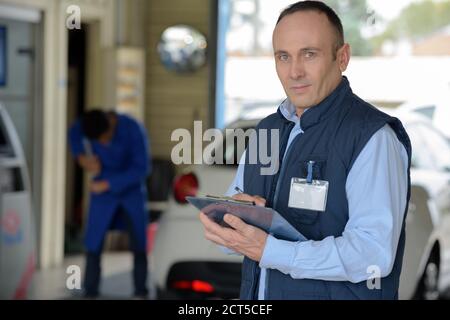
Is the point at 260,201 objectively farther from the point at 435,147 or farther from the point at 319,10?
the point at 435,147

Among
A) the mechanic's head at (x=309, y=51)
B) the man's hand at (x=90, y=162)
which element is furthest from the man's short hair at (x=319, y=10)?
the man's hand at (x=90, y=162)

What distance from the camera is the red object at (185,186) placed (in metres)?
5.66

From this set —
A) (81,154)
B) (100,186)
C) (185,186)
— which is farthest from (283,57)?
(81,154)

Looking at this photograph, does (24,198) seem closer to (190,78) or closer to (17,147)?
(17,147)

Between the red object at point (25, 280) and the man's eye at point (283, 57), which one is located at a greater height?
the man's eye at point (283, 57)

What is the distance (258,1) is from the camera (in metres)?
7.85

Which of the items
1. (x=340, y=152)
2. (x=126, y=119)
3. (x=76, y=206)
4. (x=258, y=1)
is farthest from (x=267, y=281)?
(x=76, y=206)

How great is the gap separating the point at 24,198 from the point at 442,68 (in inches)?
124

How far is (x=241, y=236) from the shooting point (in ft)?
7.66

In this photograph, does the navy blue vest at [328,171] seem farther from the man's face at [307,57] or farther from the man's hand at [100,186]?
the man's hand at [100,186]

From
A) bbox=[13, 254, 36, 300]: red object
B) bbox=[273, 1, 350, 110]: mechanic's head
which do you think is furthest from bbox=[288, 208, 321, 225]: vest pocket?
bbox=[13, 254, 36, 300]: red object

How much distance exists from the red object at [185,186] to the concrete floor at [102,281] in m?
1.47

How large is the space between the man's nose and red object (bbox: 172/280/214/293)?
3217mm

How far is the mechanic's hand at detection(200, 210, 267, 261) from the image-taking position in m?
2.32
